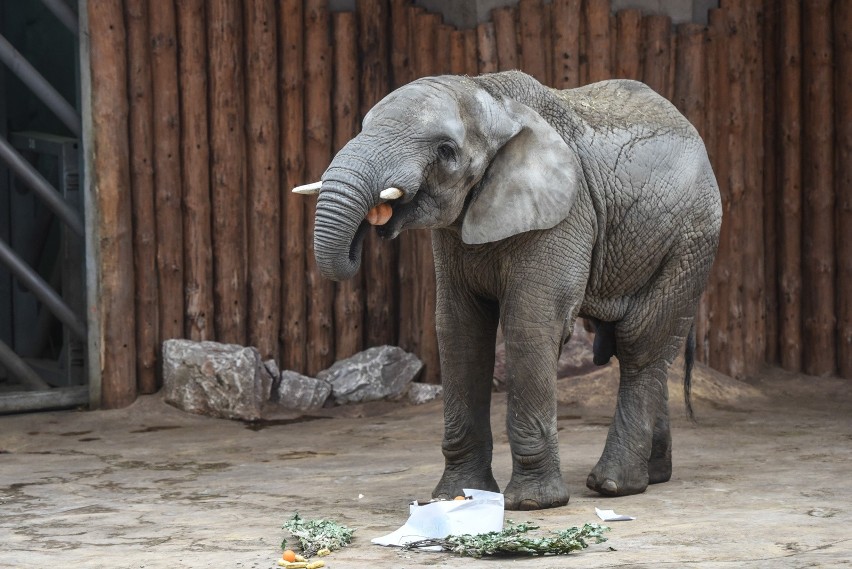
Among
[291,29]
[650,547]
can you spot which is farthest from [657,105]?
[291,29]

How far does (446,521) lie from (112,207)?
4779mm

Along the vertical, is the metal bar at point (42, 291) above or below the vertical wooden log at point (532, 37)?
below

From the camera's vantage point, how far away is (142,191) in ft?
33.3

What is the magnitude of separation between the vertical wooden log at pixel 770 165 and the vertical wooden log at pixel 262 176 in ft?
11.3

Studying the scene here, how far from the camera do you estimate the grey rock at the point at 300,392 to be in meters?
10.4

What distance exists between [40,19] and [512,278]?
7.42 meters

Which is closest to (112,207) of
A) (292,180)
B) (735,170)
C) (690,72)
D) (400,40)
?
(292,180)

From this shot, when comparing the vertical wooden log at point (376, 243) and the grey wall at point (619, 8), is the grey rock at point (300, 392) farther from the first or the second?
the grey wall at point (619, 8)

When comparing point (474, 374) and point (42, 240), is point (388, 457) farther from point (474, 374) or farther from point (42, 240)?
point (42, 240)

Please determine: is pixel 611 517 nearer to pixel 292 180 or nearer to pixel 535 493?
pixel 535 493

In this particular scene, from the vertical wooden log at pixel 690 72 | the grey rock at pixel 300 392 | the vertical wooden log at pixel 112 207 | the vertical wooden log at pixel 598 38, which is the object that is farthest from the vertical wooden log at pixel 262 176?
the vertical wooden log at pixel 690 72

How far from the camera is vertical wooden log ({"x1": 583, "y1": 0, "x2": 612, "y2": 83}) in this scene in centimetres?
1011

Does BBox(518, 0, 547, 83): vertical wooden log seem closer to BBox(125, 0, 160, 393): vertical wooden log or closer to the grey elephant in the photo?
BBox(125, 0, 160, 393): vertical wooden log

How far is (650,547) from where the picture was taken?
5816mm
